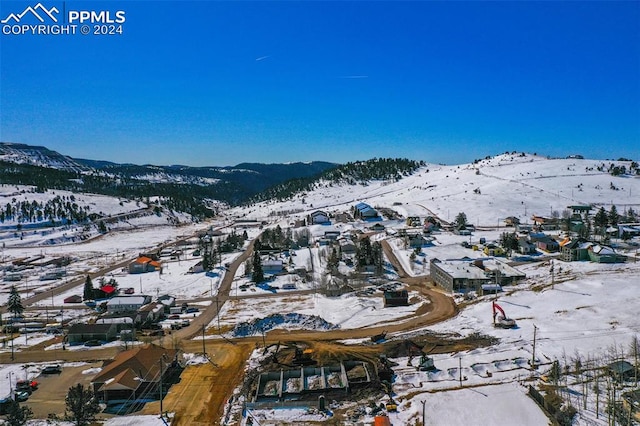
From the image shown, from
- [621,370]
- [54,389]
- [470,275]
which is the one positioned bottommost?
[54,389]

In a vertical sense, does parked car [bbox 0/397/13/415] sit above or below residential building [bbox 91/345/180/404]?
below

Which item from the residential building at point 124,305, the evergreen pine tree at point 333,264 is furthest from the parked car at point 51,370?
the evergreen pine tree at point 333,264

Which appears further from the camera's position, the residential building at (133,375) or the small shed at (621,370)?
the residential building at (133,375)

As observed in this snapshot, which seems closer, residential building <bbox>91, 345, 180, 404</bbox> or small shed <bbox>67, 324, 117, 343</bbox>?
residential building <bbox>91, 345, 180, 404</bbox>

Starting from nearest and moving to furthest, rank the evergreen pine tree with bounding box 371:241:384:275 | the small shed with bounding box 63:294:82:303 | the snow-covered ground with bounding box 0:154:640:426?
the snow-covered ground with bounding box 0:154:640:426
the small shed with bounding box 63:294:82:303
the evergreen pine tree with bounding box 371:241:384:275

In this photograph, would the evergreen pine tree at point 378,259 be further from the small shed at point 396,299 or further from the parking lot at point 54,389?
the parking lot at point 54,389

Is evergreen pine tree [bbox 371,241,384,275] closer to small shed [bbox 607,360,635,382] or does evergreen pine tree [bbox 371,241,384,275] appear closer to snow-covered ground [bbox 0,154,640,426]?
snow-covered ground [bbox 0,154,640,426]

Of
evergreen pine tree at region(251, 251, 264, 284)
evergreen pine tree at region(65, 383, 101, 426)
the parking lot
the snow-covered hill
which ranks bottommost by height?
the parking lot

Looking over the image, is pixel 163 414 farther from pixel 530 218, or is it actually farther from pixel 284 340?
pixel 530 218

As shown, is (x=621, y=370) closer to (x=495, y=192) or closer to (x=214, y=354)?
(x=214, y=354)

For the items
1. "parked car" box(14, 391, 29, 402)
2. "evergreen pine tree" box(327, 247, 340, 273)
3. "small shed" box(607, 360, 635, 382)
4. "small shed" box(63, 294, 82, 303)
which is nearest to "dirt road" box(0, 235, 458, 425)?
"parked car" box(14, 391, 29, 402)

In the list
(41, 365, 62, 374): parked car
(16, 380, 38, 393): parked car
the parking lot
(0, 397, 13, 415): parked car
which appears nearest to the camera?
(0, 397, 13, 415): parked car

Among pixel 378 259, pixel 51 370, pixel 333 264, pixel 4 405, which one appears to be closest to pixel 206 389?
pixel 4 405
